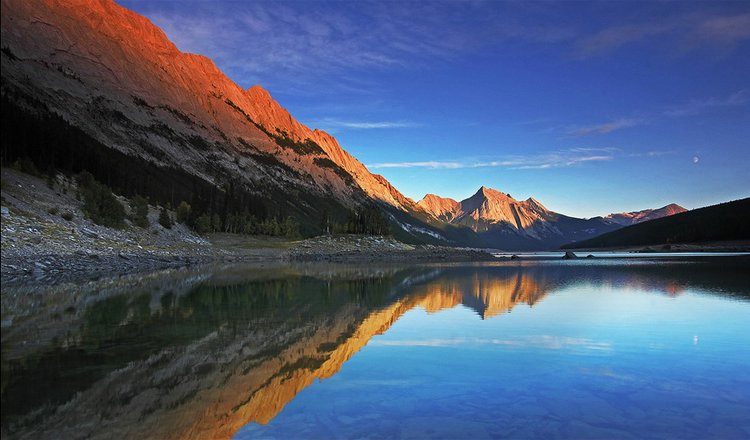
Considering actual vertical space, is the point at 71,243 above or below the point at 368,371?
above

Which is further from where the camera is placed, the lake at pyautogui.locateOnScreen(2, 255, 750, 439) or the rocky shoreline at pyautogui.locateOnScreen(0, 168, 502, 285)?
the rocky shoreline at pyautogui.locateOnScreen(0, 168, 502, 285)

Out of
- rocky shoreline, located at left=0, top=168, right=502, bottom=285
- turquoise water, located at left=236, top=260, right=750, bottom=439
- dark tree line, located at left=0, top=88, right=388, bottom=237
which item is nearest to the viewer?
turquoise water, located at left=236, top=260, right=750, bottom=439

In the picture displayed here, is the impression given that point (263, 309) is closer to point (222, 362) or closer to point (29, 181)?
point (222, 362)

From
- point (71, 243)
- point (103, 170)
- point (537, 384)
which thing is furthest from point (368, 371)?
point (103, 170)

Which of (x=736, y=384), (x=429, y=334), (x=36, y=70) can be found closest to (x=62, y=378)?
(x=429, y=334)

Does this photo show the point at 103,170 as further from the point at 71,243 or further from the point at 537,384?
the point at 537,384

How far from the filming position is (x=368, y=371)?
1430 cm

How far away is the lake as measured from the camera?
989 cm

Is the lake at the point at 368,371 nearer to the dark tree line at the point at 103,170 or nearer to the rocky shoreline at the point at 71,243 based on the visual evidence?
the rocky shoreline at the point at 71,243

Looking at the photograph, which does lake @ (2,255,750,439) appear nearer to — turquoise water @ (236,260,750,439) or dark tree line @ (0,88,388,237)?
turquoise water @ (236,260,750,439)

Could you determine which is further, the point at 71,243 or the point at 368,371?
the point at 71,243

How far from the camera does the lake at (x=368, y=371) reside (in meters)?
9.89

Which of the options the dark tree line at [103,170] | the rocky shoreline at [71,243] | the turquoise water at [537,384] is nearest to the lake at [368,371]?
the turquoise water at [537,384]

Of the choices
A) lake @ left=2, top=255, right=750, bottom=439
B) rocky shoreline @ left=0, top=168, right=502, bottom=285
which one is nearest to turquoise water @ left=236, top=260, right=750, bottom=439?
lake @ left=2, top=255, right=750, bottom=439
